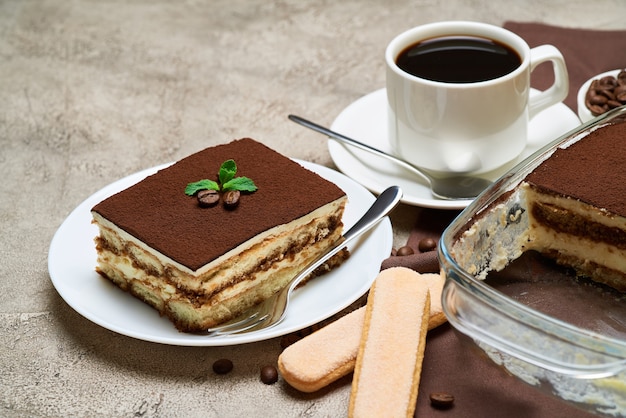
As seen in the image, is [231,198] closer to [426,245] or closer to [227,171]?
[227,171]

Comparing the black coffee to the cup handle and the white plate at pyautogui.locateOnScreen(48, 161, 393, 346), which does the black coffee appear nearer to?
the cup handle

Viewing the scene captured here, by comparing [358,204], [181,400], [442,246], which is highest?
[442,246]

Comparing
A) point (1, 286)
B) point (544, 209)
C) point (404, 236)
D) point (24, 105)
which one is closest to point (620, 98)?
point (544, 209)

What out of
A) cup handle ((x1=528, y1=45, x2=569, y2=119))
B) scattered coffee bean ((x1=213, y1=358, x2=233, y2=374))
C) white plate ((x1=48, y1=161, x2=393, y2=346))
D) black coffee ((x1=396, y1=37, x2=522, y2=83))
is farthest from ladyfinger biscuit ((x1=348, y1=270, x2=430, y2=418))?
cup handle ((x1=528, y1=45, x2=569, y2=119))

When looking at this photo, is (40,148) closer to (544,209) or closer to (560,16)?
(544,209)

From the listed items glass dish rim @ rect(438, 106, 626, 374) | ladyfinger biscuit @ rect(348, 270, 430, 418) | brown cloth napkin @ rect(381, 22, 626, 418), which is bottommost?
brown cloth napkin @ rect(381, 22, 626, 418)

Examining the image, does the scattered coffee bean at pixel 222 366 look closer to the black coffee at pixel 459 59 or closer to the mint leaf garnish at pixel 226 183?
the mint leaf garnish at pixel 226 183
